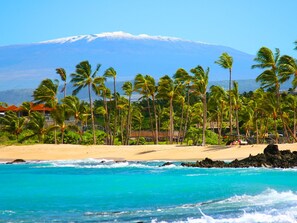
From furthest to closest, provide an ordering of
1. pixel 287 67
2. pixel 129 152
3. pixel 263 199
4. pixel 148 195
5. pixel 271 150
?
pixel 287 67
pixel 129 152
pixel 271 150
pixel 148 195
pixel 263 199

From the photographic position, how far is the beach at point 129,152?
183 feet

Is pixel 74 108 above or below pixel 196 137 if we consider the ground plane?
above

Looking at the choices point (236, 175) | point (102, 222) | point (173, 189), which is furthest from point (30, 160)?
point (102, 222)

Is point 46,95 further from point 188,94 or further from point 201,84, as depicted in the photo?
point 201,84

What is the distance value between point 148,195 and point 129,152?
31037 mm

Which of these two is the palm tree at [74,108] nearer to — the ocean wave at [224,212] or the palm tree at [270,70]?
the palm tree at [270,70]

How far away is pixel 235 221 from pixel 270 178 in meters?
17.4

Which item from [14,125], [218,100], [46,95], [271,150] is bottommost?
[271,150]

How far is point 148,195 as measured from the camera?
29.3 metres

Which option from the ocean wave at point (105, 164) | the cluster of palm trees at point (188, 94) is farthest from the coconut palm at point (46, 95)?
the ocean wave at point (105, 164)

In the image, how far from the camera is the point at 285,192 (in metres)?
28.5

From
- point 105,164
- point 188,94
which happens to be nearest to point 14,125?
point 188,94

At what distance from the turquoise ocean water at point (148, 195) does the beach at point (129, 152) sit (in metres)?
8.40

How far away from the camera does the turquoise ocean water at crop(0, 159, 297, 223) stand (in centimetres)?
2192
